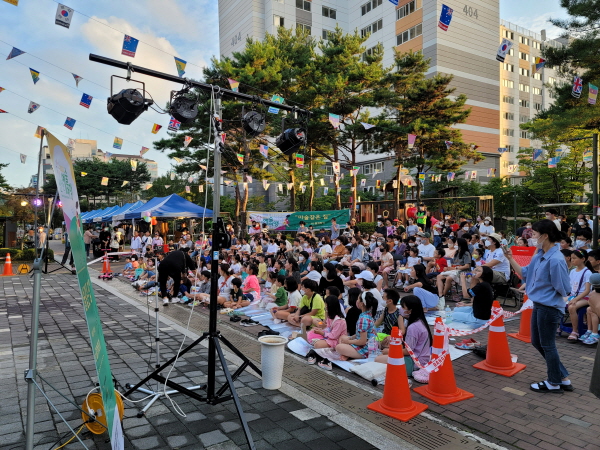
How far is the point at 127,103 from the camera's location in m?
4.82

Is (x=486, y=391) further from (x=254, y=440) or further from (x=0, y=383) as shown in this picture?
(x=0, y=383)

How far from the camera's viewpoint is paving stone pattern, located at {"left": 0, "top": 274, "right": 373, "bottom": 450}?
362 cm

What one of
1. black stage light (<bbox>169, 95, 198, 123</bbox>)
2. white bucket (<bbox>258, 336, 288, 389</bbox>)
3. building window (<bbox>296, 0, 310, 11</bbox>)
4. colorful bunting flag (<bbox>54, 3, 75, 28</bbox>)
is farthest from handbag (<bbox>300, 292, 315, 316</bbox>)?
building window (<bbox>296, 0, 310, 11</bbox>)

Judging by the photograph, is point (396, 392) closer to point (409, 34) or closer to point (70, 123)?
point (70, 123)

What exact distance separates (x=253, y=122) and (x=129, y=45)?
4.69 meters

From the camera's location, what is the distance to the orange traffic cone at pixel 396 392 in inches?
164

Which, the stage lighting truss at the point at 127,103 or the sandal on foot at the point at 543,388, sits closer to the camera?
the sandal on foot at the point at 543,388

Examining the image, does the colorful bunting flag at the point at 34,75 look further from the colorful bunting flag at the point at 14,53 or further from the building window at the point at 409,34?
Result: the building window at the point at 409,34

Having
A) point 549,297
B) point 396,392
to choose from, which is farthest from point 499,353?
point 396,392

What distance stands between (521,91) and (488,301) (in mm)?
61680

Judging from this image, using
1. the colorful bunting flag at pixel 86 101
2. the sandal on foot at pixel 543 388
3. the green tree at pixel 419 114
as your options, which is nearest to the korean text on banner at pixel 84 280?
the sandal on foot at pixel 543 388

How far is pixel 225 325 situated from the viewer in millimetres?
8062

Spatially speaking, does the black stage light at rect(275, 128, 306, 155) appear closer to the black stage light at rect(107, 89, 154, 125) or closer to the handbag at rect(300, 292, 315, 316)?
the black stage light at rect(107, 89, 154, 125)

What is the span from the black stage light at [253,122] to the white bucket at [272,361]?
289 cm
